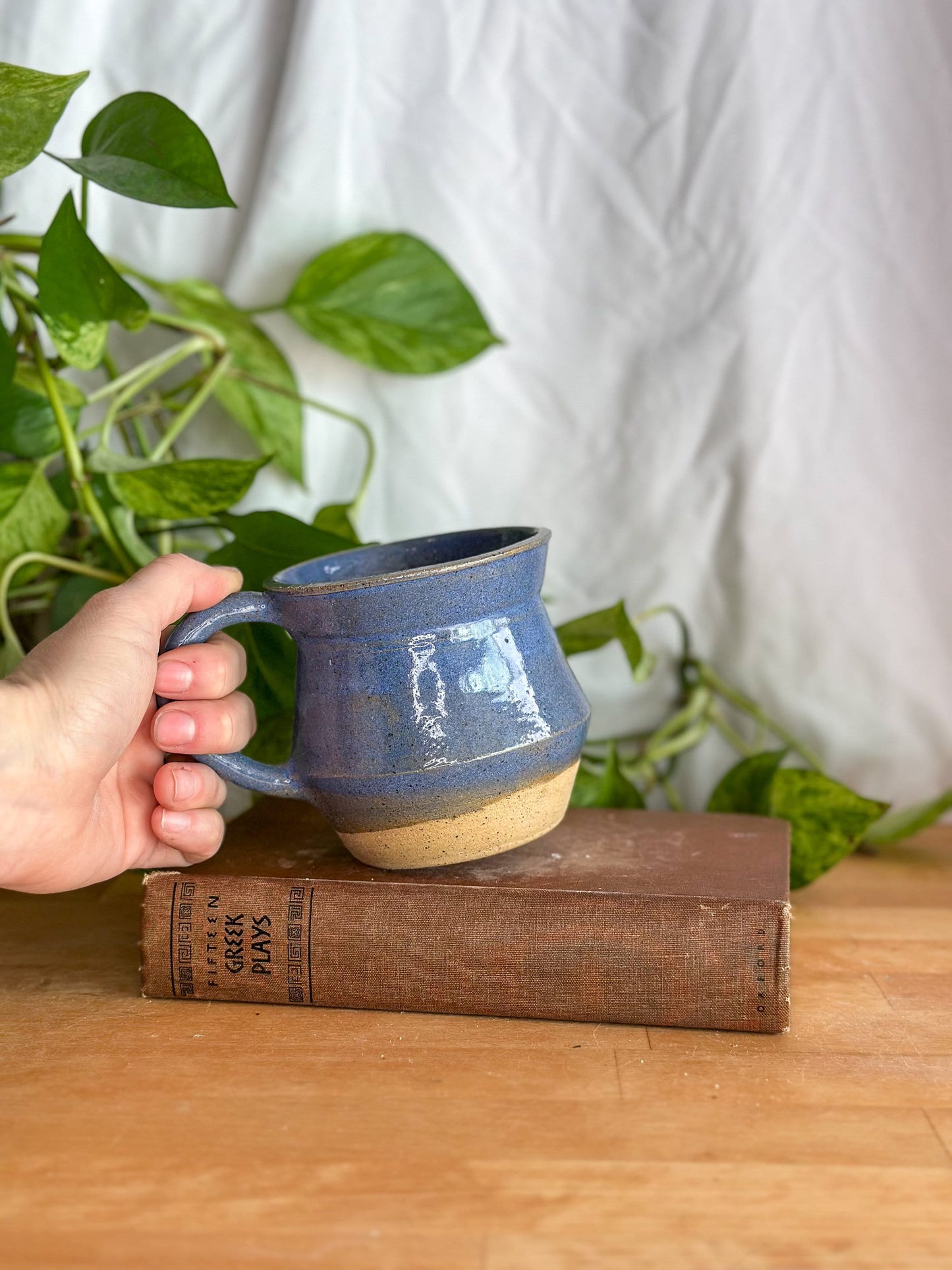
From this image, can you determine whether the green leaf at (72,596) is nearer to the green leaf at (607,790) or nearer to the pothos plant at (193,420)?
the pothos plant at (193,420)

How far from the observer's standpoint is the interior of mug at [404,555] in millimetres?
702

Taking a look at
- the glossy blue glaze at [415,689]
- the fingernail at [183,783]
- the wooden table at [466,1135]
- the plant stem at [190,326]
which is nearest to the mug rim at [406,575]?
the glossy blue glaze at [415,689]

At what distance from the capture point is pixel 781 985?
0.58 meters

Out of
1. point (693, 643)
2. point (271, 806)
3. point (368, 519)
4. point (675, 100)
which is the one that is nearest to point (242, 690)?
point (271, 806)

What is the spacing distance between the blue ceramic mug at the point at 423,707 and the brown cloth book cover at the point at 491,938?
0.03 meters

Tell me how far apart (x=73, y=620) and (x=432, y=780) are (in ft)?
0.68

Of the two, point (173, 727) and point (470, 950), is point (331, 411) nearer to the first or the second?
point (173, 727)

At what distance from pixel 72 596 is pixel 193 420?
0.22m

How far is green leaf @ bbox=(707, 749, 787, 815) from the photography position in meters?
0.83

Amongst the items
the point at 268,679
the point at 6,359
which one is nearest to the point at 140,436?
the point at 6,359

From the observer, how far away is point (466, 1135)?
0.50 metres

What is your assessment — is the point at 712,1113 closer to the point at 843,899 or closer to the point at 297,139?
the point at 843,899

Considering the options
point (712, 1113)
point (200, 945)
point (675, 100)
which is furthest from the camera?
point (675, 100)

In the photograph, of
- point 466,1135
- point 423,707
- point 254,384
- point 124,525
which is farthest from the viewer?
point 254,384
